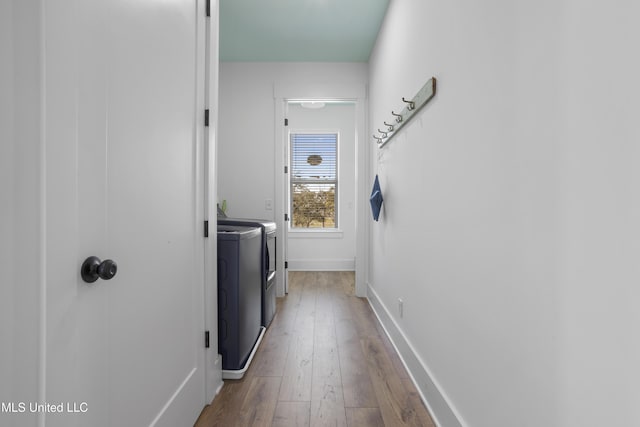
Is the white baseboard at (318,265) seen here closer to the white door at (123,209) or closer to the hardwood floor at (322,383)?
the hardwood floor at (322,383)

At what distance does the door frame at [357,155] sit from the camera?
3684mm

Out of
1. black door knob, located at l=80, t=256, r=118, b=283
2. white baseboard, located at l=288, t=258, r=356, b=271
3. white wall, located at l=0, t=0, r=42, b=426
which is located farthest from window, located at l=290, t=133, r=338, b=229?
white wall, located at l=0, t=0, r=42, b=426

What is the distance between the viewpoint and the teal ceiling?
2721mm

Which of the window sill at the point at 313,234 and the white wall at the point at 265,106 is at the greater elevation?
the white wall at the point at 265,106

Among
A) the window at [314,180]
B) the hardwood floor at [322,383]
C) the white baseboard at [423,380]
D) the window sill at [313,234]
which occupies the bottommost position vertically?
the hardwood floor at [322,383]

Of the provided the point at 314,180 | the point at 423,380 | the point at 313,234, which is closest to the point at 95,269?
the point at 423,380

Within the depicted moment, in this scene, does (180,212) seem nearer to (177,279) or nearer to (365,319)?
(177,279)

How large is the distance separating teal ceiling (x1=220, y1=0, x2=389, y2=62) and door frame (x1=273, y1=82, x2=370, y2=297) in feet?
1.05

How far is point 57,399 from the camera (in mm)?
727

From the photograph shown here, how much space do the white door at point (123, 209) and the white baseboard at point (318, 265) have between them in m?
3.86

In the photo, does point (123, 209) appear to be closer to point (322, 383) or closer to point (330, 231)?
point (322, 383)

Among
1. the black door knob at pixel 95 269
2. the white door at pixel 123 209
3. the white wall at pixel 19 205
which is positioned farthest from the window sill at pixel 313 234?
the white wall at pixel 19 205

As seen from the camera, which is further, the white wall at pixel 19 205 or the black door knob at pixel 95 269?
the black door knob at pixel 95 269

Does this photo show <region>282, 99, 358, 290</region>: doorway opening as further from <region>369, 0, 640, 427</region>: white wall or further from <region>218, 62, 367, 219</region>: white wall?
<region>369, 0, 640, 427</region>: white wall
